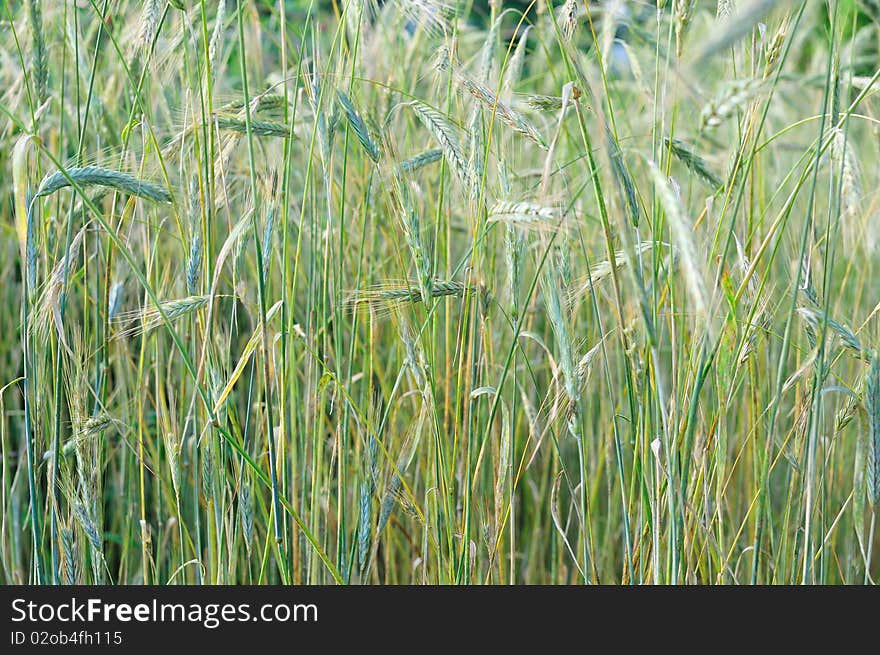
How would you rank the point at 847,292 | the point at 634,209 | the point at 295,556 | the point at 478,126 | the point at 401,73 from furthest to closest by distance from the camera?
the point at 847,292 < the point at 401,73 < the point at 295,556 < the point at 478,126 < the point at 634,209

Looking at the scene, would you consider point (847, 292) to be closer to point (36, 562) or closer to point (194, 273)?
point (194, 273)

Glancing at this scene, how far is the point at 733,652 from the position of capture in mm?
769

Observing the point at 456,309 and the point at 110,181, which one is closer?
the point at 110,181

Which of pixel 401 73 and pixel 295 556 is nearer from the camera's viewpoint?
pixel 295 556

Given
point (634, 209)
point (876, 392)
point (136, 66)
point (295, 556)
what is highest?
point (136, 66)

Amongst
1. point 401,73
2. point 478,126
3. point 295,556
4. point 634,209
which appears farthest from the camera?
point 401,73

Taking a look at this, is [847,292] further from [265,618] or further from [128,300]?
[128,300]

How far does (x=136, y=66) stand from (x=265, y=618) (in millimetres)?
828

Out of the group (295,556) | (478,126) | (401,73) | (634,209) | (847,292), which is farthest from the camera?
(847,292)

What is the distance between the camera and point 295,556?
0.91m

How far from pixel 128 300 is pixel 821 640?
3.58 ft

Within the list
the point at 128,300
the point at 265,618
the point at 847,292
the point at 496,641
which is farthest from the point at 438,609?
the point at 847,292

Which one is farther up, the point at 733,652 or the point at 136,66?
the point at 136,66

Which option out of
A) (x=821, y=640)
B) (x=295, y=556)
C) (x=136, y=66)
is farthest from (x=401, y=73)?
(x=821, y=640)
